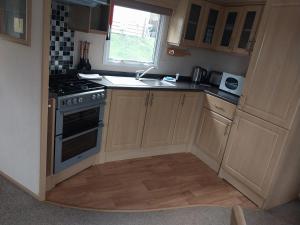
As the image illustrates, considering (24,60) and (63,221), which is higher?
(24,60)

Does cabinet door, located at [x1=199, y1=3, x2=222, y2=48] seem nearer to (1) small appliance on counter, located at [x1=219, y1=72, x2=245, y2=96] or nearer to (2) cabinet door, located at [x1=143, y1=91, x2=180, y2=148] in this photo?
(1) small appliance on counter, located at [x1=219, y1=72, x2=245, y2=96]

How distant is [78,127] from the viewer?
243 cm

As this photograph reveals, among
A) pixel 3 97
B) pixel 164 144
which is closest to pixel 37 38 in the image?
pixel 3 97

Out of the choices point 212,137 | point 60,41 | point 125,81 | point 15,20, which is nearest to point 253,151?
point 212,137

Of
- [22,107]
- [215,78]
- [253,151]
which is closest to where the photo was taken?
[22,107]

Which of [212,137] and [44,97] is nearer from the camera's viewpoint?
[44,97]

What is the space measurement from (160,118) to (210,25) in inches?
58.3

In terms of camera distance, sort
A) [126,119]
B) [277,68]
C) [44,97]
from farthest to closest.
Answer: [126,119] → [277,68] → [44,97]

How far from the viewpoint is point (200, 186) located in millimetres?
2777

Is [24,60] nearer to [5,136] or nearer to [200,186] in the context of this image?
[5,136]

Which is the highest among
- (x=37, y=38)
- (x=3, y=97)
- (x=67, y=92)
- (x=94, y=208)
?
(x=37, y=38)

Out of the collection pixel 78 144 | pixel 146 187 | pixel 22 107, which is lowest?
pixel 146 187

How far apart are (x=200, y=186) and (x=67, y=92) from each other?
1.73 meters

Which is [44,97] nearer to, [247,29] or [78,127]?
[78,127]
